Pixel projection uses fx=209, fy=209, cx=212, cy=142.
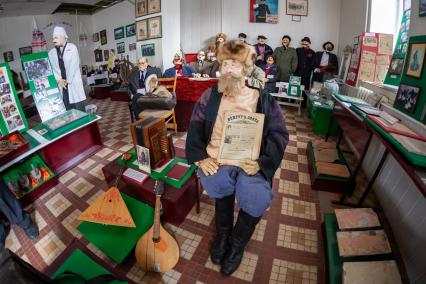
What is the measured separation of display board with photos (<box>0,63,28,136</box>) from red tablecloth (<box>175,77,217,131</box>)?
6.93ft

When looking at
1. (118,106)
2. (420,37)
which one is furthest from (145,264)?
(118,106)

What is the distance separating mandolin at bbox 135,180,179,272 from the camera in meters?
1.44

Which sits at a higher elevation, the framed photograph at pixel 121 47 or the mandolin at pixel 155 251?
the framed photograph at pixel 121 47

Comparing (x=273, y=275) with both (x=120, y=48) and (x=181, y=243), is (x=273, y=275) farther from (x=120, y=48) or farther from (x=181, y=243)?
(x=120, y=48)

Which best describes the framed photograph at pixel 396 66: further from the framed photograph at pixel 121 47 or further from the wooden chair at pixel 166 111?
the framed photograph at pixel 121 47

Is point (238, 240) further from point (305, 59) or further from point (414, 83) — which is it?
point (305, 59)

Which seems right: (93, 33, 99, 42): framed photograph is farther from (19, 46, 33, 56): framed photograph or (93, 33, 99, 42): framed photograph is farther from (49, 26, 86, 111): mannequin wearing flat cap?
(49, 26, 86, 111): mannequin wearing flat cap

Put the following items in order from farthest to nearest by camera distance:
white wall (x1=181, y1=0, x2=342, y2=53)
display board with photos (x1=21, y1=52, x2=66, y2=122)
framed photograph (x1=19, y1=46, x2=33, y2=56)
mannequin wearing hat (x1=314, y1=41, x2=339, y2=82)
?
framed photograph (x1=19, y1=46, x2=33, y2=56)
white wall (x1=181, y1=0, x2=342, y2=53)
mannequin wearing hat (x1=314, y1=41, x2=339, y2=82)
display board with photos (x1=21, y1=52, x2=66, y2=122)

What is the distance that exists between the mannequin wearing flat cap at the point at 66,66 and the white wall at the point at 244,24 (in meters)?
4.15

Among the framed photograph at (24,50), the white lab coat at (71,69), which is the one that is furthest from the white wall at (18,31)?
the white lab coat at (71,69)

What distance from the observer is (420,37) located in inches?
71.5

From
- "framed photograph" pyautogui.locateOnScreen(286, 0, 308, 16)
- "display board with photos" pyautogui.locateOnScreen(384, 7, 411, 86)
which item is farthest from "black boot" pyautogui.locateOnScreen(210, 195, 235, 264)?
"framed photograph" pyautogui.locateOnScreen(286, 0, 308, 16)

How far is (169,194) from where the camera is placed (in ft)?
5.63

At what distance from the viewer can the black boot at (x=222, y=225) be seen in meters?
1.49
